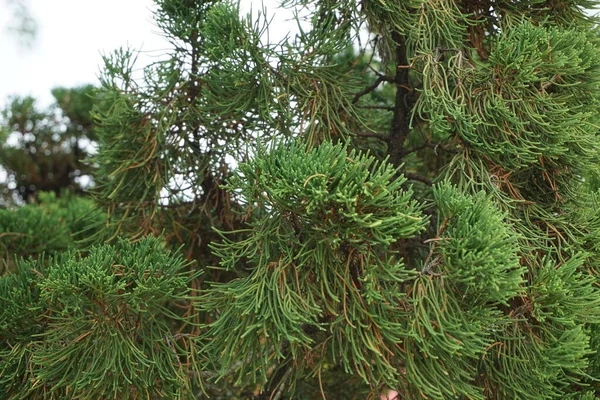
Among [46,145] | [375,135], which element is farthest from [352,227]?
[46,145]

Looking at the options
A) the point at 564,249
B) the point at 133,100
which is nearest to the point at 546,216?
the point at 564,249

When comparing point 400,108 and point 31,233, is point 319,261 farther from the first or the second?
point 31,233

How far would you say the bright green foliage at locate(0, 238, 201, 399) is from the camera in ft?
2.34

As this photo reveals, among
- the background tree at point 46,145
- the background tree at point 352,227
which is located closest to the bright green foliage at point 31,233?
the background tree at point 352,227

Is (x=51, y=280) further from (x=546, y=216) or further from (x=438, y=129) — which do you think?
(x=546, y=216)

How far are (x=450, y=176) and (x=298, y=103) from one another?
0.22 meters

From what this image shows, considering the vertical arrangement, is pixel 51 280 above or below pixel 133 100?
below

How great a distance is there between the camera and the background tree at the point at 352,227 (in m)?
0.65

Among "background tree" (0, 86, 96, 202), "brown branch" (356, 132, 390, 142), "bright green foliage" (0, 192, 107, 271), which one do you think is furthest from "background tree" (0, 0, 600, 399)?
"background tree" (0, 86, 96, 202)

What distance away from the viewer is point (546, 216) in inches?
31.5

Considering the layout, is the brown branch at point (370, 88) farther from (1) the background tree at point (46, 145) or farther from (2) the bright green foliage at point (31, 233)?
(1) the background tree at point (46, 145)

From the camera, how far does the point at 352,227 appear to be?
2.04 ft

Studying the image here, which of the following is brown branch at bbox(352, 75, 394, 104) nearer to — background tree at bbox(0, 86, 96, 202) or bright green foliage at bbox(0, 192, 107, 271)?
bright green foliage at bbox(0, 192, 107, 271)

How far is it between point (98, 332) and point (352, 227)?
0.33 meters
